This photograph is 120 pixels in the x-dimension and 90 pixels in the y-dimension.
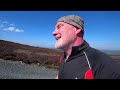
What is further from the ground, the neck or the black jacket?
the neck

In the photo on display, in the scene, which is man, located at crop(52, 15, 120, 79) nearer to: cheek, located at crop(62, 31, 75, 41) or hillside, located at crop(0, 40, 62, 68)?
cheek, located at crop(62, 31, 75, 41)

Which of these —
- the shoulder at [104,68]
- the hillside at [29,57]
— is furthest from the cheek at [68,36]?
the hillside at [29,57]

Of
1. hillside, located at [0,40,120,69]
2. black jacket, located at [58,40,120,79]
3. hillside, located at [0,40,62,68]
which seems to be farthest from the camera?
hillside, located at [0,40,62,68]

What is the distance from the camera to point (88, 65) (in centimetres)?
139

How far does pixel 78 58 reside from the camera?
4.96 feet

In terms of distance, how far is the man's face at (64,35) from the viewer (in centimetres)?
151

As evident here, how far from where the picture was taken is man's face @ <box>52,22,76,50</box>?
4.96 ft

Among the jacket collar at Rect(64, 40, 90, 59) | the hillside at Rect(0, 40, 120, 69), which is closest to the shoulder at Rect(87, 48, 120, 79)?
the jacket collar at Rect(64, 40, 90, 59)

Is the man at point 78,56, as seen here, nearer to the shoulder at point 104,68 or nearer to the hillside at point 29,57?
the shoulder at point 104,68
